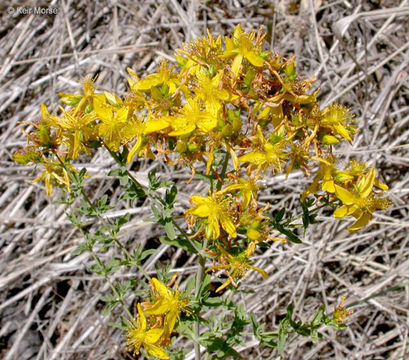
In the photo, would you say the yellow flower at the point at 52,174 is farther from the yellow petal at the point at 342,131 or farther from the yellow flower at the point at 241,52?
the yellow petal at the point at 342,131

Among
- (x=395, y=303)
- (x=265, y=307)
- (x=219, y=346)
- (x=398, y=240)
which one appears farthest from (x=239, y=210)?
(x=398, y=240)

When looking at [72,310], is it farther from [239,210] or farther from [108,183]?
[239,210]

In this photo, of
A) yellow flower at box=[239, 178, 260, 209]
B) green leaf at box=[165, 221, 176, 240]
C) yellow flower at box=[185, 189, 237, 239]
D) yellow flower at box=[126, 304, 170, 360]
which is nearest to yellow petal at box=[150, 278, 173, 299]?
yellow flower at box=[126, 304, 170, 360]

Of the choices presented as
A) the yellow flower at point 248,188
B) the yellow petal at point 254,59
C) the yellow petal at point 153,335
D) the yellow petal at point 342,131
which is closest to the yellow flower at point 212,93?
the yellow petal at point 254,59

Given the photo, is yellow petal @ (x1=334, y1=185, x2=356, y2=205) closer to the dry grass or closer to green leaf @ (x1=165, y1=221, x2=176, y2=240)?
green leaf @ (x1=165, y1=221, x2=176, y2=240)

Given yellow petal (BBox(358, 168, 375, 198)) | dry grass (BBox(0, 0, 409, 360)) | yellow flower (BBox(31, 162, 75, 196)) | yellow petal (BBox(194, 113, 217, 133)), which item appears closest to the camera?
yellow petal (BBox(194, 113, 217, 133))

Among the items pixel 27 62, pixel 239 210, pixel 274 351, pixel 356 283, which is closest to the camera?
pixel 239 210

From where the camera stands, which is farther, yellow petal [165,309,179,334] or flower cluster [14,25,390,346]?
yellow petal [165,309,179,334]

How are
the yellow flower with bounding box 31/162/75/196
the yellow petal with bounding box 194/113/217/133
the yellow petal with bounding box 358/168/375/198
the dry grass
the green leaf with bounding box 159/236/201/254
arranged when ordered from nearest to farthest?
1. the yellow petal with bounding box 194/113/217/133
2. the yellow petal with bounding box 358/168/375/198
3. the green leaf with bounding box 159/236/201/254
4. the yellow flower with bounding box 31/162/75/196
5. the dry grass
